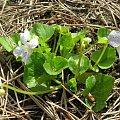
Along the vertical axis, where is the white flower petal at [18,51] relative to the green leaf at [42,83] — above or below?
above

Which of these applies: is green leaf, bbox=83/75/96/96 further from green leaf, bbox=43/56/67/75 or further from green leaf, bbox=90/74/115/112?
green leaf, bbox=43/56/67/75

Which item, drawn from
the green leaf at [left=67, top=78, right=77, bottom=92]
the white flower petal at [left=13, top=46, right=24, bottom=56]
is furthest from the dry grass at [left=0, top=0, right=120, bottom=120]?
the white flower petal at [left=13, top=46, right=24, bottom=56]

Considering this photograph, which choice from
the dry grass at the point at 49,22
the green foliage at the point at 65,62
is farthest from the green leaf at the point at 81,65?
the dry grass at the point at 49,22

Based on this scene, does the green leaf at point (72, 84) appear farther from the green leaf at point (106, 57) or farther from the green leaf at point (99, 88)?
the green leaf at point (106, 57)

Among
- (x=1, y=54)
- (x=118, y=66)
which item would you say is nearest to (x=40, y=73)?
(x=1, y=54)

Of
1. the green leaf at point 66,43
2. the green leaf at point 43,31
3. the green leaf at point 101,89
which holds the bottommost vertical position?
the green leaf at point 101,89

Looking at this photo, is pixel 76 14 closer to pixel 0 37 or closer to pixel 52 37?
pixel 52 37
